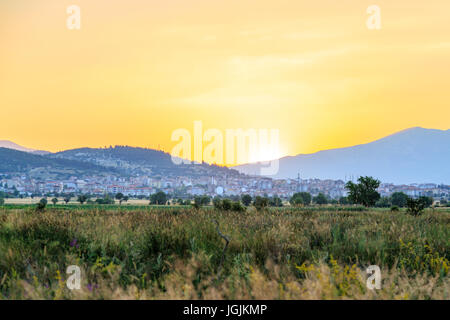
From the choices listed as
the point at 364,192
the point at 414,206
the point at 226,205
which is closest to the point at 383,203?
the point at 364,192

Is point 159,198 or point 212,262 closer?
point 212,262

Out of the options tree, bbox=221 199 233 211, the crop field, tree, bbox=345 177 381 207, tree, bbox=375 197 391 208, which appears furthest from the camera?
tree, bbox=375 197 391 208

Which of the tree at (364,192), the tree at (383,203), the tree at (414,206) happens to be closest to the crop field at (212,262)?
the tree at (414,206)

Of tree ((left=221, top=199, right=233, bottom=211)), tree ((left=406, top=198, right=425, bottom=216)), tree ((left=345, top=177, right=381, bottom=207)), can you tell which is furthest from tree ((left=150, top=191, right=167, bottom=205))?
tree ((left=406, top=198, right=425, bottom=216))

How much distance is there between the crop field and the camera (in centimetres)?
619

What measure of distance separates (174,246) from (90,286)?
9.96 feet

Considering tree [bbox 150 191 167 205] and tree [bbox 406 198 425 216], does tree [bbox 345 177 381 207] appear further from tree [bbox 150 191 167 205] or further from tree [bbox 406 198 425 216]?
tree [bbox 150 191 167 205]

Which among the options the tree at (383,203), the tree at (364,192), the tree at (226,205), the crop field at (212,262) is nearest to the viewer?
the crop field at (212,262)

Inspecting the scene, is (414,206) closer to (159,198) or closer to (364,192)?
(364,192)

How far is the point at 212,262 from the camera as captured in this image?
8.39 m

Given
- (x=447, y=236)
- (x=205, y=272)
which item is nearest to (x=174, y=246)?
(x=205, y=272)

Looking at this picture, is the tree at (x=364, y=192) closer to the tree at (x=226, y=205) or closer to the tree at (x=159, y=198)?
the tree at (x=226, y=205)

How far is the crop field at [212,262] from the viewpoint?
6188mm

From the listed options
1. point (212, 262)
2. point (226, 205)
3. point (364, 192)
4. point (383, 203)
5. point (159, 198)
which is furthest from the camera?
point (159, 198)
